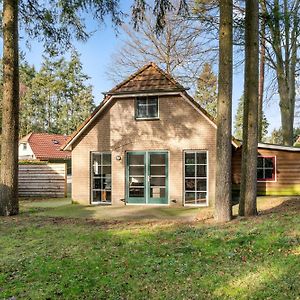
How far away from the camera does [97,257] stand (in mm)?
6250

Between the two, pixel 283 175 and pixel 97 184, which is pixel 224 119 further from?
pixel 283 175

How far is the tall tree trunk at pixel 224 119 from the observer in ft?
29.1

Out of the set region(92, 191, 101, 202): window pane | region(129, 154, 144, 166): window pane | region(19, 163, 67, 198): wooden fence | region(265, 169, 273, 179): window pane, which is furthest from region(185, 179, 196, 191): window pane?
region(19, 163, 67, 198): wooden fence

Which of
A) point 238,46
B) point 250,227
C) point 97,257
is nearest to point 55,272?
point 97,257

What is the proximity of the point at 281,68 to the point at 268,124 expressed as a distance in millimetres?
42612

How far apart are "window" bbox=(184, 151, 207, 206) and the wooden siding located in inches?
139

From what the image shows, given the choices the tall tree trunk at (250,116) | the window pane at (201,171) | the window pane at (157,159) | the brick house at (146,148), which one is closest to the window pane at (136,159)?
the brick house at (146,148)

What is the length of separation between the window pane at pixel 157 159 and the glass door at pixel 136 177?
338 millimetres

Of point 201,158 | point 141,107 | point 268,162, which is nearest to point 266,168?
point 268,162

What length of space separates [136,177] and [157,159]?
3.86 ft

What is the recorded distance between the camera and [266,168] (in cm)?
1712

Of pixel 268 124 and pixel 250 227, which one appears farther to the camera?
pixel 268 124

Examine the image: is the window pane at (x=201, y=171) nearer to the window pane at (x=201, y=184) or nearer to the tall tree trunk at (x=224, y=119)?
the window pane at (x=201, y=184)

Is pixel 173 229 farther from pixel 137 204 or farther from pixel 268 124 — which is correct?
pixel 268 124
